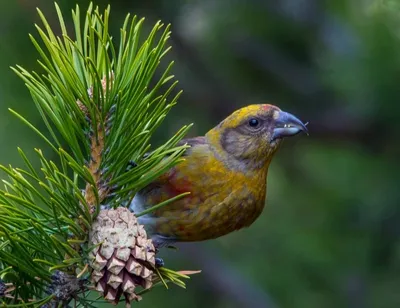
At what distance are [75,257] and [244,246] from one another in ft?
9.23

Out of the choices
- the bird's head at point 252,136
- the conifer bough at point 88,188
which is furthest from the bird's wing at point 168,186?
the conifer bough at point 88,188

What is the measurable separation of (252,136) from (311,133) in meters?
0.91

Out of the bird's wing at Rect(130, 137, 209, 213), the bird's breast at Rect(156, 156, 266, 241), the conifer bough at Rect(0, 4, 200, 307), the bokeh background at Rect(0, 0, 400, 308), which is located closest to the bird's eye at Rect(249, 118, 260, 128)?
the bird's breast at Rect(156, 156, 266, 241)

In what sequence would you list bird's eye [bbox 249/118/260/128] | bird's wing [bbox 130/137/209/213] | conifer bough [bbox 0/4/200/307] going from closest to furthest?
conifer bough [bbox 0/4/200/307], bird's wing [bbox 130/137/209/213], bird's eye [bbox 249/118/260/128]

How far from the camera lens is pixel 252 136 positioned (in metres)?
2.72

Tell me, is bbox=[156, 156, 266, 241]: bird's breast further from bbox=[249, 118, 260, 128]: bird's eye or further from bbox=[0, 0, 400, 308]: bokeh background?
bbox=[0, 0, 400, 308]: bokeh background

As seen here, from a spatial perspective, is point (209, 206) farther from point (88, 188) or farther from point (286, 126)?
point (88, 188)

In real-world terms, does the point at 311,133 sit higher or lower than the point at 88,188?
higher

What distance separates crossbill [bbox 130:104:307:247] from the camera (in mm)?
2445

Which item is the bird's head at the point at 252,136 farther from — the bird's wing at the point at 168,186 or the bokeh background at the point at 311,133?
the bokeh background at the point at 311,133

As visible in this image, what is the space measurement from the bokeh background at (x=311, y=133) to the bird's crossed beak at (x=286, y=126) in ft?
2.42

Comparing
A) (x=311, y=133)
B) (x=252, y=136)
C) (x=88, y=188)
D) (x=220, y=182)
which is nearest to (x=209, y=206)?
(x=220, y=182)

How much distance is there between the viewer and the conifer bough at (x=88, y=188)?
1457mm

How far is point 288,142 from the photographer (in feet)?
13.6
